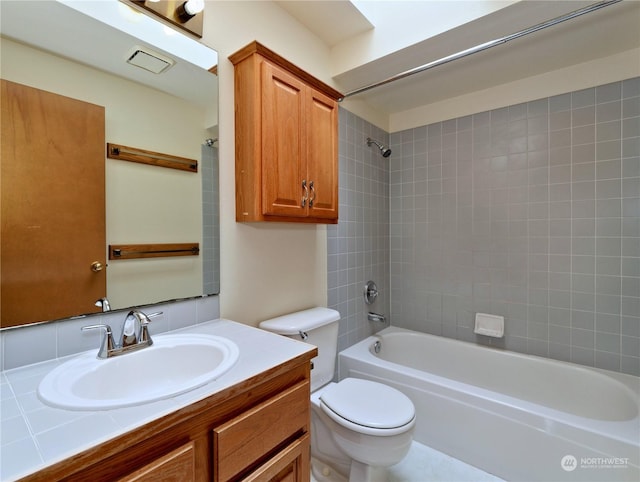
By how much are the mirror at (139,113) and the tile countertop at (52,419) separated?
298 mm

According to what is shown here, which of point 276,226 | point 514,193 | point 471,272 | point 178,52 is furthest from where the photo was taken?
point 471,272

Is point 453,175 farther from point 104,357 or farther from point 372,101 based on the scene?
point 104,357

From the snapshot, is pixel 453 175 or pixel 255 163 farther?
pixel 453 175

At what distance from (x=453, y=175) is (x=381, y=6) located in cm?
128

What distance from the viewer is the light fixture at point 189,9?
1179 mm

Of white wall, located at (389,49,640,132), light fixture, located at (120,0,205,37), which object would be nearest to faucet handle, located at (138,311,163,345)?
light fixture, located at (120,0,205,37)

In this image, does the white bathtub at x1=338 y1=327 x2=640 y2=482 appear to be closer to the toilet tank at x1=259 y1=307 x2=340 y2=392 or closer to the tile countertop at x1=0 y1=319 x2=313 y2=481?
the toilet tank at x1=259 y1=307 x2=340 y2=392

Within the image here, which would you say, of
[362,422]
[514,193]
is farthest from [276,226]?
[514,193]

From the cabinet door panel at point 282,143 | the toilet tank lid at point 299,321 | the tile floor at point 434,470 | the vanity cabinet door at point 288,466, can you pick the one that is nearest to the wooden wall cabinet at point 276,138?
the cabinet door panel at point 282,143

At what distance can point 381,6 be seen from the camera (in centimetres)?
174

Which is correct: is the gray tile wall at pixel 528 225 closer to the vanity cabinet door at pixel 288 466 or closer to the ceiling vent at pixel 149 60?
the ceiling vent at pixel 149 60

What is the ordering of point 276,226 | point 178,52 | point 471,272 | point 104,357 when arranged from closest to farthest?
point 104,357, point 178,52, point 276,226, point 471,272

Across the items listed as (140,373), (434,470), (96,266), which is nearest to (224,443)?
(140,373)

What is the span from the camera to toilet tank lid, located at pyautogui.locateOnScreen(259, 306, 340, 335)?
146 cm
